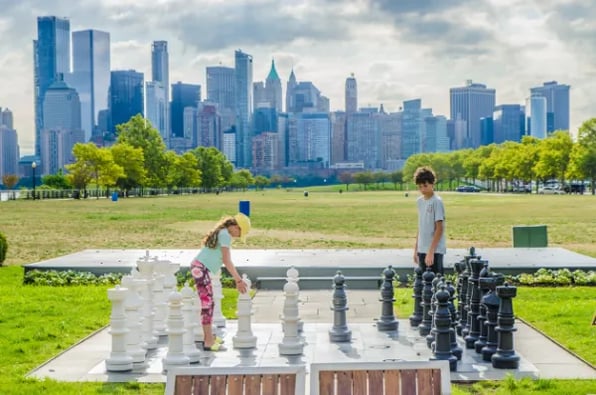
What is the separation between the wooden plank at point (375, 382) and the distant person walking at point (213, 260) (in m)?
4.73

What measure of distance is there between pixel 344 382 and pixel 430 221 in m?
5.67

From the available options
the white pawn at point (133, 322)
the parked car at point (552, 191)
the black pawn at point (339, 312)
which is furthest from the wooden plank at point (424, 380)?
the parked car at point (552, 191)

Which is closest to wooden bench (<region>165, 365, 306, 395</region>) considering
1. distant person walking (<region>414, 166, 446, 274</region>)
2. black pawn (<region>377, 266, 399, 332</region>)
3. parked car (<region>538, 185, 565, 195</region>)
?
distant person walking (<region>414, 166, 446, 274</region>)

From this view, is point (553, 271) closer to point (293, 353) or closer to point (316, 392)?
point (293, 353)

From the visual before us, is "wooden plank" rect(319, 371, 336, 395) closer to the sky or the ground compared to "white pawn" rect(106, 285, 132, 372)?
closer to the sky

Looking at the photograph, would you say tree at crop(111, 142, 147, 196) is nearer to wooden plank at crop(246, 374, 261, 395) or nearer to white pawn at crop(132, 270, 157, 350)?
white pawn at crop(132, 270, 157, 350)

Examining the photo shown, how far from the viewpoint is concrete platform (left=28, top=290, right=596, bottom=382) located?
892 centimetres

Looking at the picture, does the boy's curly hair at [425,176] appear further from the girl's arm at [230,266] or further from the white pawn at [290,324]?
the girl's arm at [230,266]

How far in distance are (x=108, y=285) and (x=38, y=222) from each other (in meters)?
27.9

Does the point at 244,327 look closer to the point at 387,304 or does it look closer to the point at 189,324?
Answer: the point at 189,324

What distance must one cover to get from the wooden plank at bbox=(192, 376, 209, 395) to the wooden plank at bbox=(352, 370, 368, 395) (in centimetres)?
89

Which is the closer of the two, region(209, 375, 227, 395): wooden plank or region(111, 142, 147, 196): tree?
region(209, 375, 227, 395): wooden plank

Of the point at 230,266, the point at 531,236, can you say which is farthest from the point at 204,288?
the point at 531,236

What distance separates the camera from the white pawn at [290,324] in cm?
977
